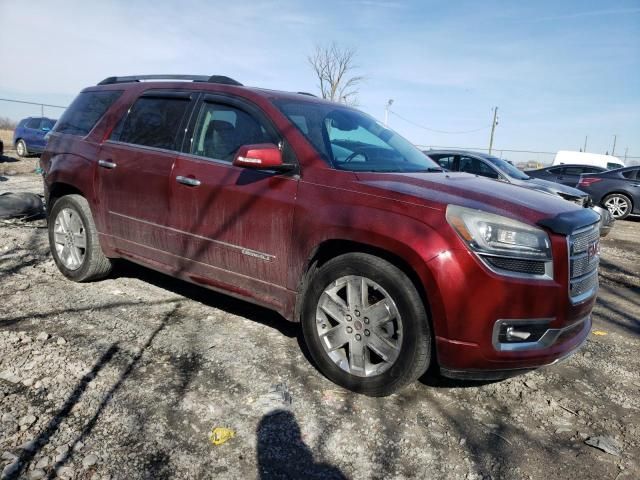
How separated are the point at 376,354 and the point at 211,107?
2151 millimetres

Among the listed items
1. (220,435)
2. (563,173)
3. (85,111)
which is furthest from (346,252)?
(563,173)

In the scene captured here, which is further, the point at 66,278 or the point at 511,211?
the point at 66,278

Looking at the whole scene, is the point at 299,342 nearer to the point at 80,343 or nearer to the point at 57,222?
the point at 80,343

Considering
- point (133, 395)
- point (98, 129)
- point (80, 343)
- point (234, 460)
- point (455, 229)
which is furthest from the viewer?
point (98, 129)

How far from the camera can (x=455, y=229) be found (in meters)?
2.50

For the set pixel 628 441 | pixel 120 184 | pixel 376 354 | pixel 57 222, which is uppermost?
pixel 120 184

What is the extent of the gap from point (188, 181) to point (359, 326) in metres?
1.63

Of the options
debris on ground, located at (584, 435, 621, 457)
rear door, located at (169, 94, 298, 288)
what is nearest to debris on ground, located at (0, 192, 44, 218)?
rear door, located at (169, 94, 298, 288)

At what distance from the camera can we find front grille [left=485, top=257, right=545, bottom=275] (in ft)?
8.13

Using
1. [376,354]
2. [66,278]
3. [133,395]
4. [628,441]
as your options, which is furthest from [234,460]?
[66,278]

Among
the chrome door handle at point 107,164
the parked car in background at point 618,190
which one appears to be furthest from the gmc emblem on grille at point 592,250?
the parked car in background at point 618,190

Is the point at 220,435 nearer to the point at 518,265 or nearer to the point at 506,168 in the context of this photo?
the point at 518,265

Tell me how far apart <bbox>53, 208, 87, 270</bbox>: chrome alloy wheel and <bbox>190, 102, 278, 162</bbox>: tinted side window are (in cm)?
160

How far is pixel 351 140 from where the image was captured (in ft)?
11.8
